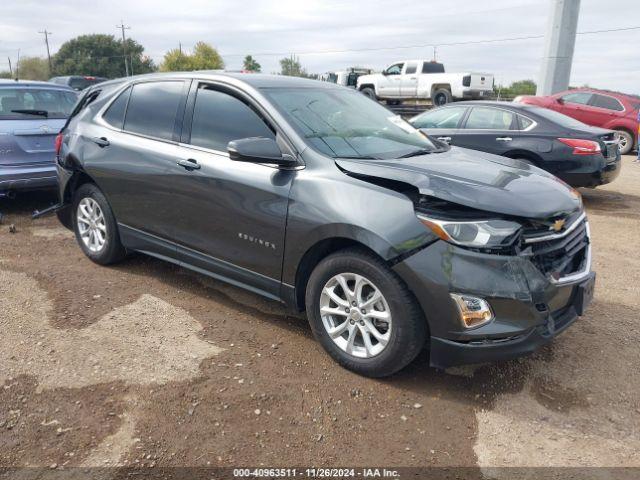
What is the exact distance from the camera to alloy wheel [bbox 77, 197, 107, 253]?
4.85m

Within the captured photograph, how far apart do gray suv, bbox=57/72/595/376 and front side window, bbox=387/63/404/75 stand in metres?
21.2

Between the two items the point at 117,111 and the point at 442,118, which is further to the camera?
the point at 442,118

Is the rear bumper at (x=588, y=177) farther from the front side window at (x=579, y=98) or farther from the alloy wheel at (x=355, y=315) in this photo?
the front side window at (x=579, y=98)

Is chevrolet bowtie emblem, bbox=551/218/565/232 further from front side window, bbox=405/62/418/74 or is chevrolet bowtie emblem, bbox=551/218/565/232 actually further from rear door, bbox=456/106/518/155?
front side window, bbox=405/62/418/74

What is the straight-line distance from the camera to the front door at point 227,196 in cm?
347

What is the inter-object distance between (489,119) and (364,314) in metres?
6.01

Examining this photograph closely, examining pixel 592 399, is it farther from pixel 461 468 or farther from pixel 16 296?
pixel 16 296

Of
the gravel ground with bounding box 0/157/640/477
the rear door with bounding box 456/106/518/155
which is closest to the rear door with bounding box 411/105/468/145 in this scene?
the rear door with bounding box 456/106/518/155

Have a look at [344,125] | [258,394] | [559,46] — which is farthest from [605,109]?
[258,394]

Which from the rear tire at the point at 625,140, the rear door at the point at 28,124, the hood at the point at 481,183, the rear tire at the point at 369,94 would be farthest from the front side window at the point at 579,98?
the rear door at the point at 28,124

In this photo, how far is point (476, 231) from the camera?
9.23 feet

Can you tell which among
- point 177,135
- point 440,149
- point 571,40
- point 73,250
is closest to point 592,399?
point 440,149

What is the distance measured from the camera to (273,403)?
9.79 ft

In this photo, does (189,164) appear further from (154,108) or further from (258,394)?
(258,394)
